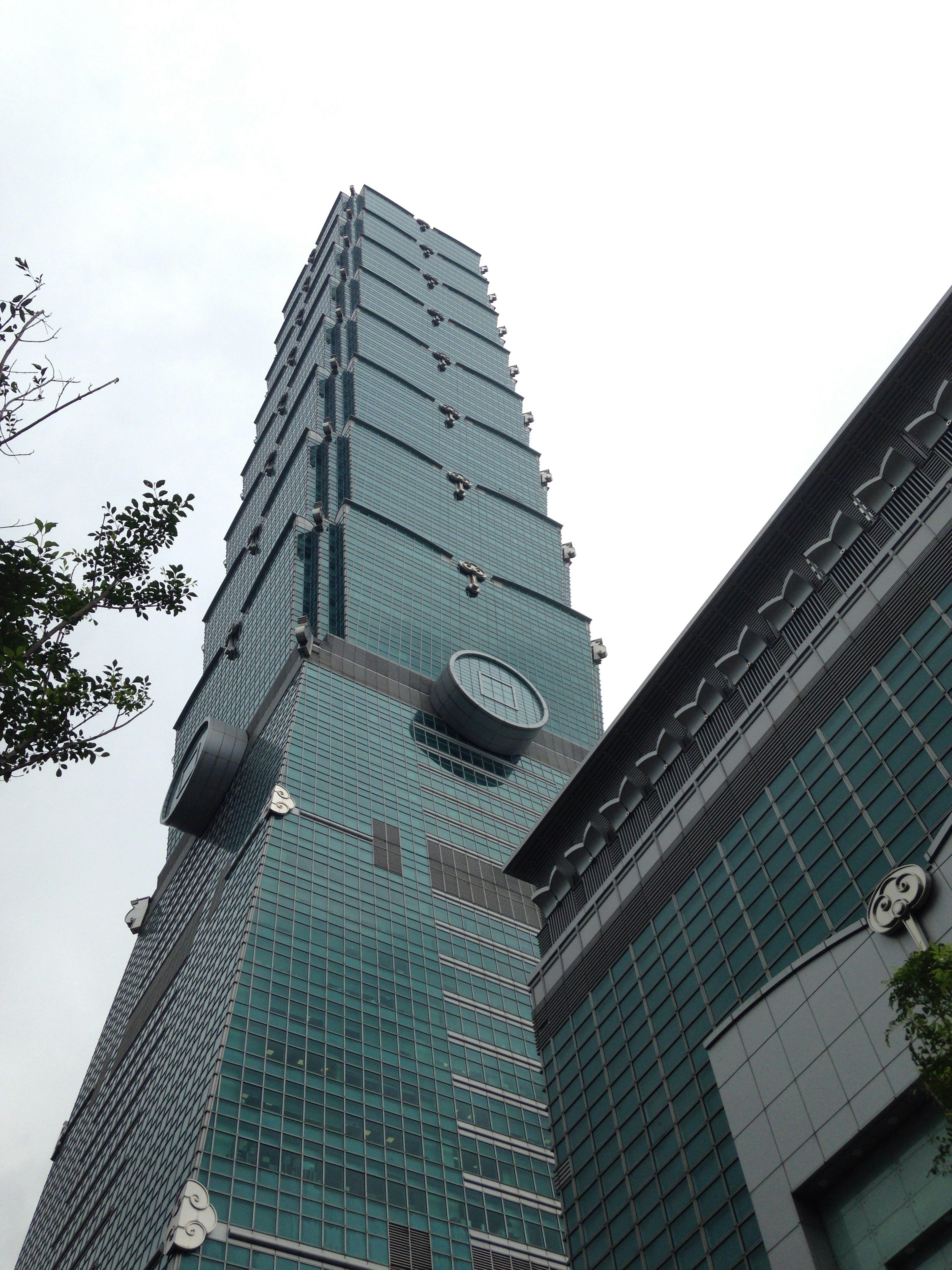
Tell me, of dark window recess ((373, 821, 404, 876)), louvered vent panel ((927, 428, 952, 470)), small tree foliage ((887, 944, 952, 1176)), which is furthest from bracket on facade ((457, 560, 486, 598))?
small tree foliage ((887, 944, 952, 1176))

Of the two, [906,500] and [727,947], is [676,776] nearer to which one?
[727,947]

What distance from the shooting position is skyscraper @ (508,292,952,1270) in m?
36.8

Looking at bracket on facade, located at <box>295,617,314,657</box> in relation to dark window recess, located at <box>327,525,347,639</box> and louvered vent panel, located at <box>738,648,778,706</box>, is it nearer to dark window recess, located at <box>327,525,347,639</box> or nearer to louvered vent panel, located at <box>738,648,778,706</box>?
dark window recess, located at <box>327,525,347,639</box>

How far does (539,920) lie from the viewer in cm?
10269

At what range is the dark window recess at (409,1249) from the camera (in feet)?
217

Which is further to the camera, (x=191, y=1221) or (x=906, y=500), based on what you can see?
(x=191, y=1221)

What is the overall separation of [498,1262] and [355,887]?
28.5 meters

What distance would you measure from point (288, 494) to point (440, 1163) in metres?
100

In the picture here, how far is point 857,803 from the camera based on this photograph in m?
42.7

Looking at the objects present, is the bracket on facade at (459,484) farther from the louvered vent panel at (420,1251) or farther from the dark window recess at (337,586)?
the louvered vent panel at (420,1251)

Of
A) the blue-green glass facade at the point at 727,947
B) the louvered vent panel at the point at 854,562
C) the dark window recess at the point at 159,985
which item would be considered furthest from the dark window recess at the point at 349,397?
the blue-green glass facade at the point at 727,947

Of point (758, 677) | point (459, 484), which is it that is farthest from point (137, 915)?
point (758, 677)

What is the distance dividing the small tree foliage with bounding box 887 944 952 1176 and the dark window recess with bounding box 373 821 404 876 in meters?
73.8

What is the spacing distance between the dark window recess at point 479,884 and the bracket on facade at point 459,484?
63.0 metres
